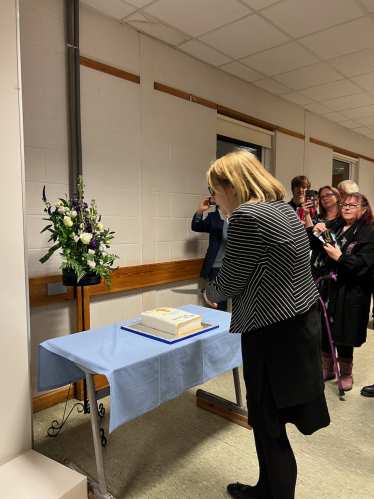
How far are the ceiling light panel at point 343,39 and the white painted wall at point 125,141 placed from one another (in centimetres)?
93

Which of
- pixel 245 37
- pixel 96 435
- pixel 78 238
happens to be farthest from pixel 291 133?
pixel 96 435

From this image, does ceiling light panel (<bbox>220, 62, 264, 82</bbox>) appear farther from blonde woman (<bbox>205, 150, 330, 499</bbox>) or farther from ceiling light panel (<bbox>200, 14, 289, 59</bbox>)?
blonde woman (<bbox>205, 150, 330, 499</bbox>)

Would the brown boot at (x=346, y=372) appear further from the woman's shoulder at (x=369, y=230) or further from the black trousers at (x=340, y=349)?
the woman's shoulder at (x=369, y=230)

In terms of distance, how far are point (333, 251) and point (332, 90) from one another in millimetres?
2488

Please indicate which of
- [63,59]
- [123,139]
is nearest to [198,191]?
[123,139]

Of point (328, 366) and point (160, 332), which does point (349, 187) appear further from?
point (160, 332)

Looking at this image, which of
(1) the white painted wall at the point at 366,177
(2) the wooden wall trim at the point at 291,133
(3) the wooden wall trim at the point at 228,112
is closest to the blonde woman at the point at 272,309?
(3) the wooden wall trim at the point at 228,112

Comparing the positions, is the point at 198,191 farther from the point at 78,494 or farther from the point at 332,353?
the point at 78,494

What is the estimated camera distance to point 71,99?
2.51 meters

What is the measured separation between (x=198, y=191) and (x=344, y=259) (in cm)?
Answer: 153

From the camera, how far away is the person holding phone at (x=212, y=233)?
3.34 m

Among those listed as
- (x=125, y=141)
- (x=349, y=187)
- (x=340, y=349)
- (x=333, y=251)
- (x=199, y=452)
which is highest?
(x=125, y=141)

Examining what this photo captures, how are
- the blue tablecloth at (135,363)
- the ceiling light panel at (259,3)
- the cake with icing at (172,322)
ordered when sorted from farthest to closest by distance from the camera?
the ceiling light panel at (259,3) < the cake with icing at (172,322) < the blue tablecloth at (135,363)

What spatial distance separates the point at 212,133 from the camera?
368 centimetres
